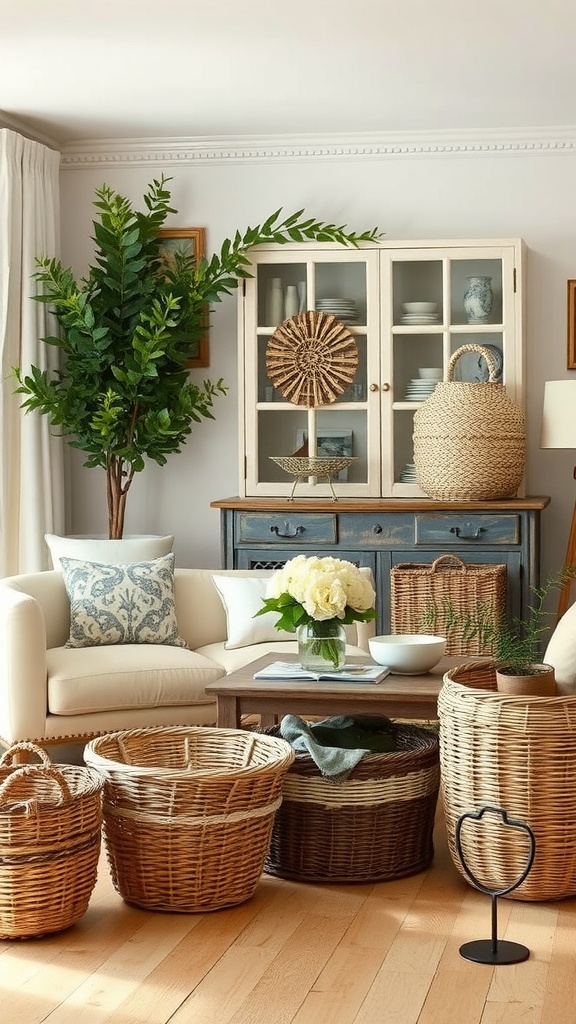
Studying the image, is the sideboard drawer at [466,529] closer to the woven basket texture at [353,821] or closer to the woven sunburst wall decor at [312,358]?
the woven sunburst wall decor at [312,358]

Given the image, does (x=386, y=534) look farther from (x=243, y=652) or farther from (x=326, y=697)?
(x=326, y=697)

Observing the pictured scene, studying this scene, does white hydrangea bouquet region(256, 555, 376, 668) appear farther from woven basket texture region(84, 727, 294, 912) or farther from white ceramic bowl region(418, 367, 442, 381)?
white ceramic bowl region(418, 367, 442, 381)

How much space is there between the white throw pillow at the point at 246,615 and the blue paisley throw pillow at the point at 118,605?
193 millimetres

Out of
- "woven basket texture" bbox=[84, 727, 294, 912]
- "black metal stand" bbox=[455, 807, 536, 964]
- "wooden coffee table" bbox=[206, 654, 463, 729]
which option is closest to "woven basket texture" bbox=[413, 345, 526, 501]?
"wooden coffee table" bbox=[206, 654, 463, 729]

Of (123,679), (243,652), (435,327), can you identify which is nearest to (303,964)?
(123,679)

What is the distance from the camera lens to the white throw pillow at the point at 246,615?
14.5ft

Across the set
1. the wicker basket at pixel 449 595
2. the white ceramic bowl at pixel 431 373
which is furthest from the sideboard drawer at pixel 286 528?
the white ceramic bowl at pixel 431 373

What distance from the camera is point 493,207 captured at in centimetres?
555

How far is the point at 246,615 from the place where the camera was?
4422 mm

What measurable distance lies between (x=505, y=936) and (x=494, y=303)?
10.3 feet

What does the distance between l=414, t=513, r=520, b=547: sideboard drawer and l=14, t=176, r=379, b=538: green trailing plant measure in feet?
3.61

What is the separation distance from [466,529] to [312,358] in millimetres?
1014

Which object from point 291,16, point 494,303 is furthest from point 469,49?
point 494,303

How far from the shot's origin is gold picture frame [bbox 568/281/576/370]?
5.50 meters
